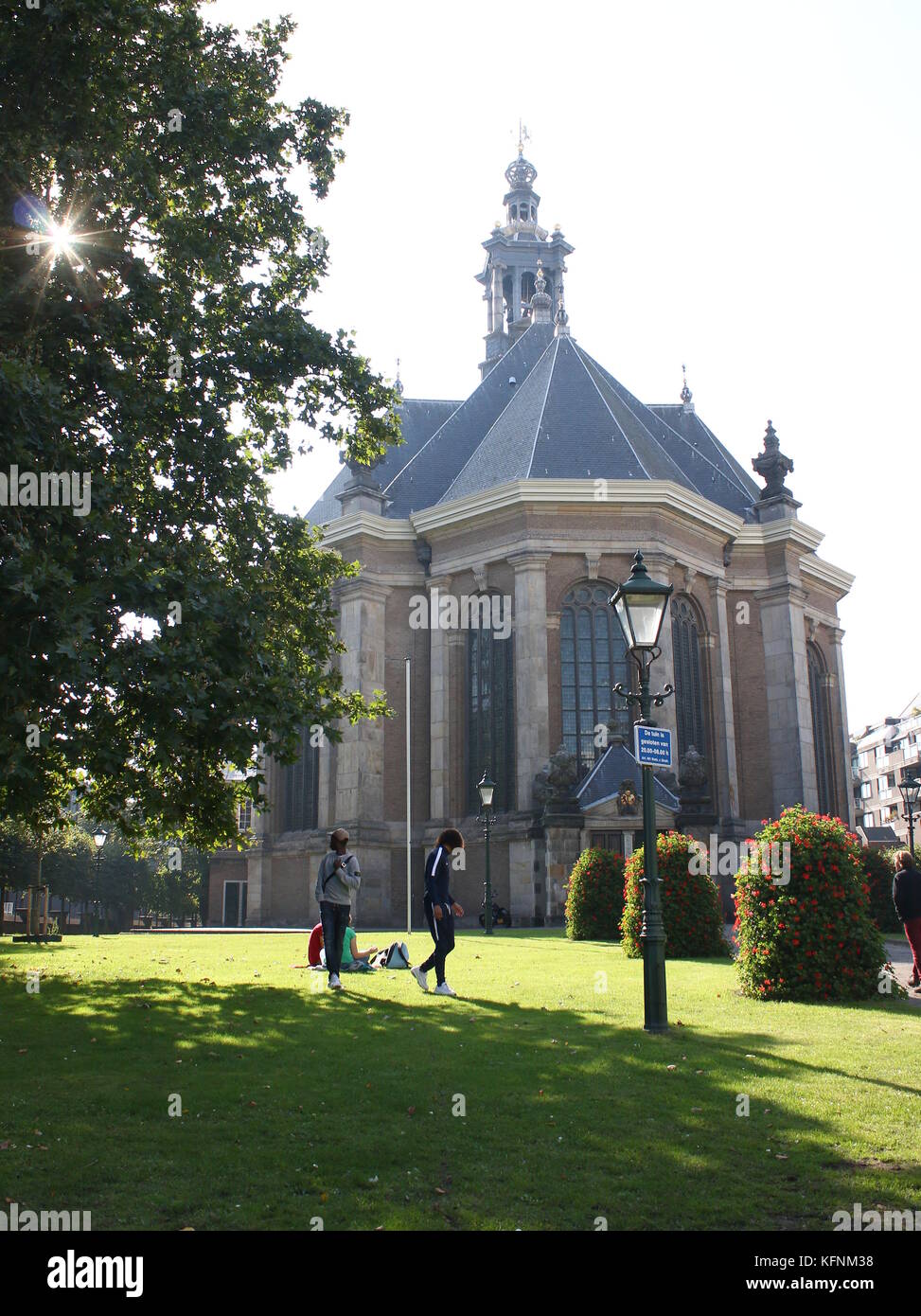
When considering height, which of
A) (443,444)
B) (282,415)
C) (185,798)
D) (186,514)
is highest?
(443,444)

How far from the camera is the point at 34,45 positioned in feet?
48.1

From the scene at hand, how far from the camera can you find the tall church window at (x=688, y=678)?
3944 cm

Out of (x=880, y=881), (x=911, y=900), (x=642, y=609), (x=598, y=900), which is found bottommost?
(x=598, y=900)

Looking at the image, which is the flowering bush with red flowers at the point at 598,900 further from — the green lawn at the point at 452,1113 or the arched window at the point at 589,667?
the arched window at the point at 589,667

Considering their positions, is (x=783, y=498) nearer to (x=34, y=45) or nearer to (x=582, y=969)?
(x=582, y=969)

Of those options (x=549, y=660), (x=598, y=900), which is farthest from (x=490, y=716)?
(x=598, y=900)

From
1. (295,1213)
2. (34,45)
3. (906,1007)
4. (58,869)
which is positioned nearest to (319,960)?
(906,1007)

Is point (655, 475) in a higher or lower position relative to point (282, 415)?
higher

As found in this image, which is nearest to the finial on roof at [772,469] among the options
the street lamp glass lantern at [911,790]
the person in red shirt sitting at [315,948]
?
the street lamp glass lantern at [911,790]

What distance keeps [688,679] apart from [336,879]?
1117 inches

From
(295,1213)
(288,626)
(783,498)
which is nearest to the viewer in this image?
(295,1213)

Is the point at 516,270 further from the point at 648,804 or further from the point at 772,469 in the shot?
the point at 648,804

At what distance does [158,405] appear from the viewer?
16094mm

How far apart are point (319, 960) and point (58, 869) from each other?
64204 millimetres
